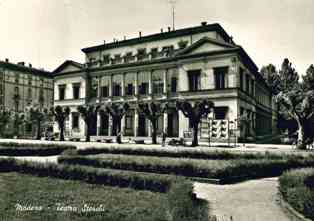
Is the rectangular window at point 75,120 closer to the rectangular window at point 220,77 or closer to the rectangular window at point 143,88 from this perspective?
the rectangular window at point 143,88

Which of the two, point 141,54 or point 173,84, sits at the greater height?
point 141,54

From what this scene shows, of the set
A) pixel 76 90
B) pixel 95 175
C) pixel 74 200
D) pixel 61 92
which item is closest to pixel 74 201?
pixel 74 200

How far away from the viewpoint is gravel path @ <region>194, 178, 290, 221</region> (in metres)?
7.07

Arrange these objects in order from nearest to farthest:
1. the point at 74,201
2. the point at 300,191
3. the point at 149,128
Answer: the point at 300,191 → the point at 74,201 → the point at 149,128

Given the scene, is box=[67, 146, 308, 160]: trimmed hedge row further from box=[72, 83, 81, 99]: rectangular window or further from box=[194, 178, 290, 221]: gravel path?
box=[72, 83, 81, 99]: rectangular window

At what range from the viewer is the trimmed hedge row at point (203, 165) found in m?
11.7

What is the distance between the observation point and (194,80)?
38.0 metres

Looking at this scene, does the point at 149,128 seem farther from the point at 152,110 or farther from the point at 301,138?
the point at 301,138

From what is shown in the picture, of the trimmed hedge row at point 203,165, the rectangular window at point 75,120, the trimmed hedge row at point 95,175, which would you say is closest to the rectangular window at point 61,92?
the rectangular window at point 75,120

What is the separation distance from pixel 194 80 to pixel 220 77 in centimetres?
347

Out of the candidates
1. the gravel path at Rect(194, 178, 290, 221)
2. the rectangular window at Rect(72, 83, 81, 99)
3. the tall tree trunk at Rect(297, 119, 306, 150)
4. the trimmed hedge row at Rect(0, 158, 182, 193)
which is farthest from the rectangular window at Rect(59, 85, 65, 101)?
the gravel path at Rect(194, 178, 290, 221)

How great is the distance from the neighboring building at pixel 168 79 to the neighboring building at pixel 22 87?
14731 millimetres

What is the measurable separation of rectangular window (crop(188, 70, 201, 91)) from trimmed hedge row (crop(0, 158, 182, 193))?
27.1m

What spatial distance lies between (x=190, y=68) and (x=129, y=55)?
13.4 meters
